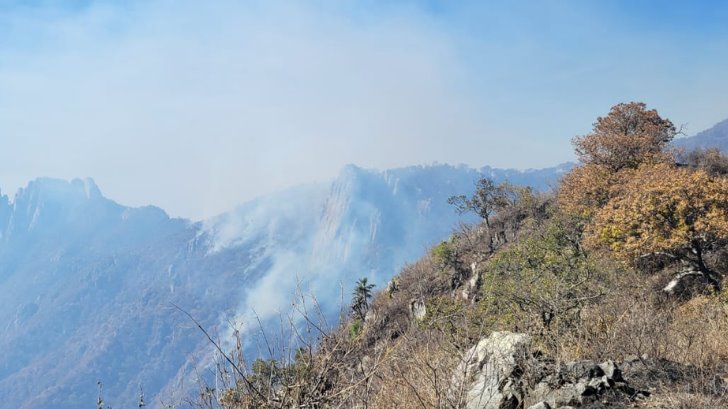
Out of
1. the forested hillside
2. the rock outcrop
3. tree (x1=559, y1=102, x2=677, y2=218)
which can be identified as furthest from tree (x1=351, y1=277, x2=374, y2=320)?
the rock outcrop

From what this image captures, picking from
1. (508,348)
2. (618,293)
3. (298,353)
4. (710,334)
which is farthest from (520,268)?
(298,353)

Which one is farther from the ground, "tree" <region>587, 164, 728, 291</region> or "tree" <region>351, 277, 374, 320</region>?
"tree" <region>587, 164, 728, 291</region>

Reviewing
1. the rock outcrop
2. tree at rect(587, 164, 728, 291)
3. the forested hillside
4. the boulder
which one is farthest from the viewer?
tree at rect(587, 164, 728, 291)

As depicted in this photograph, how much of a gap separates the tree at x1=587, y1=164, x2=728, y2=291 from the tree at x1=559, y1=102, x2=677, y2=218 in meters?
6.61

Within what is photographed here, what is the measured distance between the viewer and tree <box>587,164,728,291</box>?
58.0 ft

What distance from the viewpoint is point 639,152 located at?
30578 mm

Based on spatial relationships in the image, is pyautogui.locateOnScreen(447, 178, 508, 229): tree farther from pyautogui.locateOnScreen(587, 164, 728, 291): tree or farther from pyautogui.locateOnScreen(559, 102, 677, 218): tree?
pyautogui.locateOnScreen(587, 164, 728, 291): tree

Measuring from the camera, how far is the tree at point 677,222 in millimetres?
17688

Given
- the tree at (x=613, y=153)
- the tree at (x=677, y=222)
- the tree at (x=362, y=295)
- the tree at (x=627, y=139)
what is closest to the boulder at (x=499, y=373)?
the tree at (x=677, y=222)

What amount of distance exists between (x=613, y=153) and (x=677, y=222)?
14.1m

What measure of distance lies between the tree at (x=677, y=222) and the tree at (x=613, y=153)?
661 centimetres

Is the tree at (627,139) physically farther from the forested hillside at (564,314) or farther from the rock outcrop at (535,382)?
the rock outcrop at (535,382)

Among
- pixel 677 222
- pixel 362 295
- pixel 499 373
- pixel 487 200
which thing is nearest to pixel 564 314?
pixel 499 373

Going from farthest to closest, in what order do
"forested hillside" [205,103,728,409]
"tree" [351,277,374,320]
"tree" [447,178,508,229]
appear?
1. "tree" [351,277,374,320]
2. "tree" [447,178,508,229]
3. "forested hillside" [205,103,728,409]
